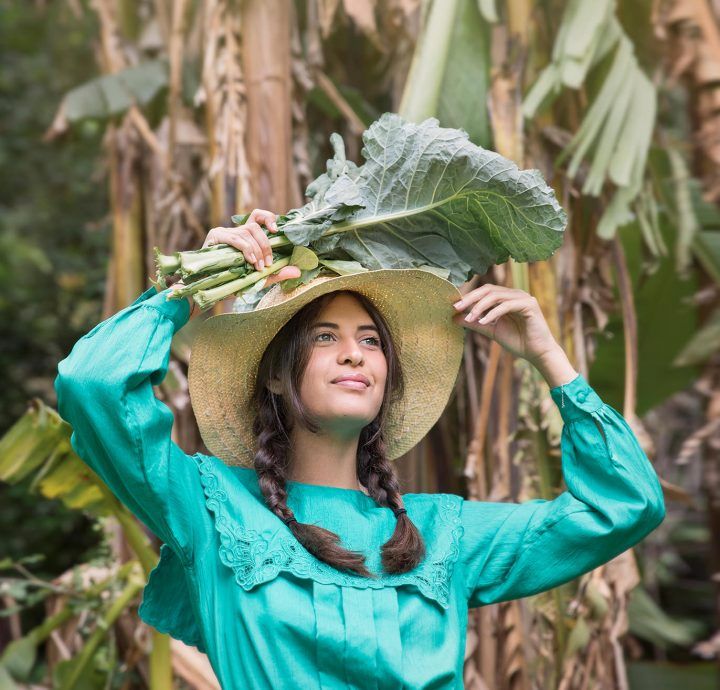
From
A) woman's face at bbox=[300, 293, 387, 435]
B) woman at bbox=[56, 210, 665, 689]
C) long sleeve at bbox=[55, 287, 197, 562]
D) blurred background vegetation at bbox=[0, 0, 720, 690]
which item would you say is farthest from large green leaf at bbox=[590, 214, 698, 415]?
long sleeve at bbox=[55, 287, 197, 562]

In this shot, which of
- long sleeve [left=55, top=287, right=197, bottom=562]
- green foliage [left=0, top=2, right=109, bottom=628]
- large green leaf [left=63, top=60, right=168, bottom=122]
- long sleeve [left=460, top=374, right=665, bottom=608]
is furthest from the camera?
green foliage [left=0, top=2, right=109, bottom=628]

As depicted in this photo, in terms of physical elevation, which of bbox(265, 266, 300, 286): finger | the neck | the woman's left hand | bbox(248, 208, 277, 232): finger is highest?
bbox(248, 208, 277, 232): finger

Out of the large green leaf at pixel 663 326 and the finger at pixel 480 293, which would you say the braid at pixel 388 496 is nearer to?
the finger at pixel 480 293

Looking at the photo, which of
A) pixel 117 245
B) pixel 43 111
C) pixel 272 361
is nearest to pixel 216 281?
pixel 272 361

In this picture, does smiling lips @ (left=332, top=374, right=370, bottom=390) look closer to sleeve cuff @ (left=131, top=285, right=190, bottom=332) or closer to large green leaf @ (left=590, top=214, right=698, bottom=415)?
sleeve cuff @ (left=131, top=285, right=190, bottom=332)

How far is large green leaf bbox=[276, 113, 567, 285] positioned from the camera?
1917mm

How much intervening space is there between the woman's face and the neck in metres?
0.04

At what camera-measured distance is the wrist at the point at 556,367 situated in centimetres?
199

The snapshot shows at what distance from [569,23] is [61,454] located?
68.5 inches

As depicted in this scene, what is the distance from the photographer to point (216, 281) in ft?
5.94

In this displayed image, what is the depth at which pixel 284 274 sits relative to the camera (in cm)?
190

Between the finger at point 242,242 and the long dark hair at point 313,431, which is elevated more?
the finger at point 242,242

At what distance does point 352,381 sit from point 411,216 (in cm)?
33

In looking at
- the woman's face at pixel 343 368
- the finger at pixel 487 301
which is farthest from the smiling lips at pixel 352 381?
the finger at pixel 487 301
